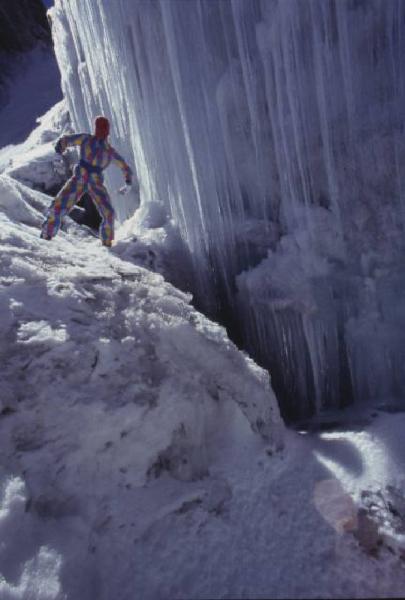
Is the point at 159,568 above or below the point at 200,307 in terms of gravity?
below

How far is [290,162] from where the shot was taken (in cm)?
388

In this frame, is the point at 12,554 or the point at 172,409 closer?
the point at 12,554

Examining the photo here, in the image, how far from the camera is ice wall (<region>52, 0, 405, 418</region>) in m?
3.57

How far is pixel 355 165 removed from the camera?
3.74 meters

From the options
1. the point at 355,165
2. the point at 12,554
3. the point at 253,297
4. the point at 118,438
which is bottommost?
the point at 12,554

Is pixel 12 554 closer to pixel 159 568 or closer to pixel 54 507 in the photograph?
pixel 54 507

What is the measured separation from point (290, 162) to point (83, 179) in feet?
6.23

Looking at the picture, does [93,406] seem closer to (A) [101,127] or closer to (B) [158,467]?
(B) [158,467]

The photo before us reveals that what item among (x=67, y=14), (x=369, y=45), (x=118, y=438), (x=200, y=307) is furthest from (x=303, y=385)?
(x=67, y=14)

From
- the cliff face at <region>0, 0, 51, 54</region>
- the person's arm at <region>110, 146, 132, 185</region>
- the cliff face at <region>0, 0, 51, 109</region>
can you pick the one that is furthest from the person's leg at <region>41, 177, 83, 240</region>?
the cliff face at <region>0, 0, 51, 54</region>

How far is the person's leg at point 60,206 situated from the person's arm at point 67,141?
0.28 metres

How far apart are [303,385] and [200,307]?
1341 mm

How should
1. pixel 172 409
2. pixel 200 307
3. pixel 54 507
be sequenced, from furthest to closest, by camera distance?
pixel 200 307 < pixel 172 409 < pixel 54 507

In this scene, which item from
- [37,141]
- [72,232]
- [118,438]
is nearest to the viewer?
[118,438]
